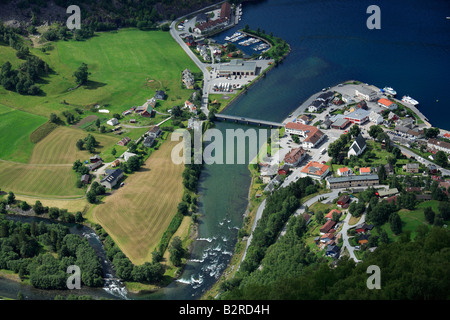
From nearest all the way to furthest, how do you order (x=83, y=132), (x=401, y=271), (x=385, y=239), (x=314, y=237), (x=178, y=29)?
(x=401, y=271), (x=385, y=239), (x=314, y=237), (x=83, y=132), (x=178, y=29)

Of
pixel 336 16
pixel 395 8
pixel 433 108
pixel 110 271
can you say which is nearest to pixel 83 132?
pixel 110 271

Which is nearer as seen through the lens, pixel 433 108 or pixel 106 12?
pixel 433 108

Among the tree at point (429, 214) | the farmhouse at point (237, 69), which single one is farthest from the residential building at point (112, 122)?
the tree at point (429, 214)

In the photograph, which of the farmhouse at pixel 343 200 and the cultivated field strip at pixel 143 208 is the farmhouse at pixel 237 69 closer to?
the cultivated field strip at pixel 143 208

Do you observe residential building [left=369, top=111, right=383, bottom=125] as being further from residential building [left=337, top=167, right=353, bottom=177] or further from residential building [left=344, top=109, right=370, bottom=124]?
residential building [left=337, top=167, right=353, bottom=177]

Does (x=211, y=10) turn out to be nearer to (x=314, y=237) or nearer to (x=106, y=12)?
(x=106, y=12)
